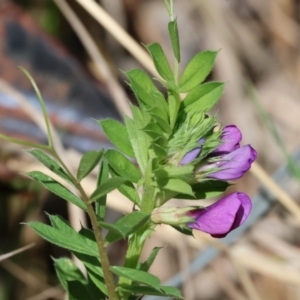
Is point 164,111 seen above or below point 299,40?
below

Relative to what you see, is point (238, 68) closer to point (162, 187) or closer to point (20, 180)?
point (20, 180)

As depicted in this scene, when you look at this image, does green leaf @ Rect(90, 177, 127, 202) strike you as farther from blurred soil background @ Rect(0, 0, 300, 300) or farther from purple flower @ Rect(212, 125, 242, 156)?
blurred soil background @ Rect(0, 0, 300, 300)

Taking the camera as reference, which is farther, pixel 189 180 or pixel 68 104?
pixel 68 104

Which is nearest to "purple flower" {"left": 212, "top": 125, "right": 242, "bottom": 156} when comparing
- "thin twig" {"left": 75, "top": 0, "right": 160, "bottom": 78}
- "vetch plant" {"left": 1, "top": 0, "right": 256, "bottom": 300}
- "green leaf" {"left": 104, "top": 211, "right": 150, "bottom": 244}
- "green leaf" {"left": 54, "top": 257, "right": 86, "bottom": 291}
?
"vetch plant" {"left": 1, "top": 0, "right": 256, "bottom": 300}

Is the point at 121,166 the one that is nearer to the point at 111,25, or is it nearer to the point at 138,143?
the point at 138,143

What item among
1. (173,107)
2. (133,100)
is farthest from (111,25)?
(173,107)

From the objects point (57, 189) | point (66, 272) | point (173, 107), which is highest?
point (173, 107)

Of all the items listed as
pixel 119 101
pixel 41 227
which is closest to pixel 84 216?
pixel 119 101
